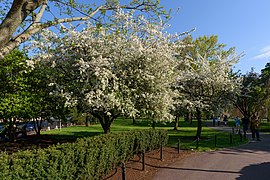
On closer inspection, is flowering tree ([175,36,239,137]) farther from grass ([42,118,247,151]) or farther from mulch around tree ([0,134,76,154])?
mulch around tree ([0,134,76,154])

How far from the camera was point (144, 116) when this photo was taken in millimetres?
13672

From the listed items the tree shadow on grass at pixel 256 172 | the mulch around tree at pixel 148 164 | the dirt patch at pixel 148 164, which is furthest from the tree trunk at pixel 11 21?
the tree shadow on grass at pixel 256 172

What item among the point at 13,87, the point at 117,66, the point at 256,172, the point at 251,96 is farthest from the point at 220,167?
the point at 251,96

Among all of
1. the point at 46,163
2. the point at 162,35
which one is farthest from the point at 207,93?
the point at 46,163

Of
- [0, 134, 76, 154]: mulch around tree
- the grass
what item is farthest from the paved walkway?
[0, 134, 76, 154]: mulch around tree

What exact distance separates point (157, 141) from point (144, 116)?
153cm

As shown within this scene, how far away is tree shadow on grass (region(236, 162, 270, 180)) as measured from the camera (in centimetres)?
855

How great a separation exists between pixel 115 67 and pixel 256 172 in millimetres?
8059

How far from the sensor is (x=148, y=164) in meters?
10.4

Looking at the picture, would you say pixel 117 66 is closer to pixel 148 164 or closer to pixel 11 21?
pixel 148 164

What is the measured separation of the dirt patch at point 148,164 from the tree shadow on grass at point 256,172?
121 inches

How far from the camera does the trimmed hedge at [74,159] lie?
5059 mm

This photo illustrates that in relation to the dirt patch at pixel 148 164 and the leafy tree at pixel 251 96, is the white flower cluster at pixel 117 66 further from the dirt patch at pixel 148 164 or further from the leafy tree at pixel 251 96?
the leafy tree at pixel 251 96

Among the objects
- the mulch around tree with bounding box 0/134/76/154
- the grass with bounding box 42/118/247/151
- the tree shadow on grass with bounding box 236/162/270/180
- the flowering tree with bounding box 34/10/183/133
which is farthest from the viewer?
the grass with bounding box 42/118/247/151
